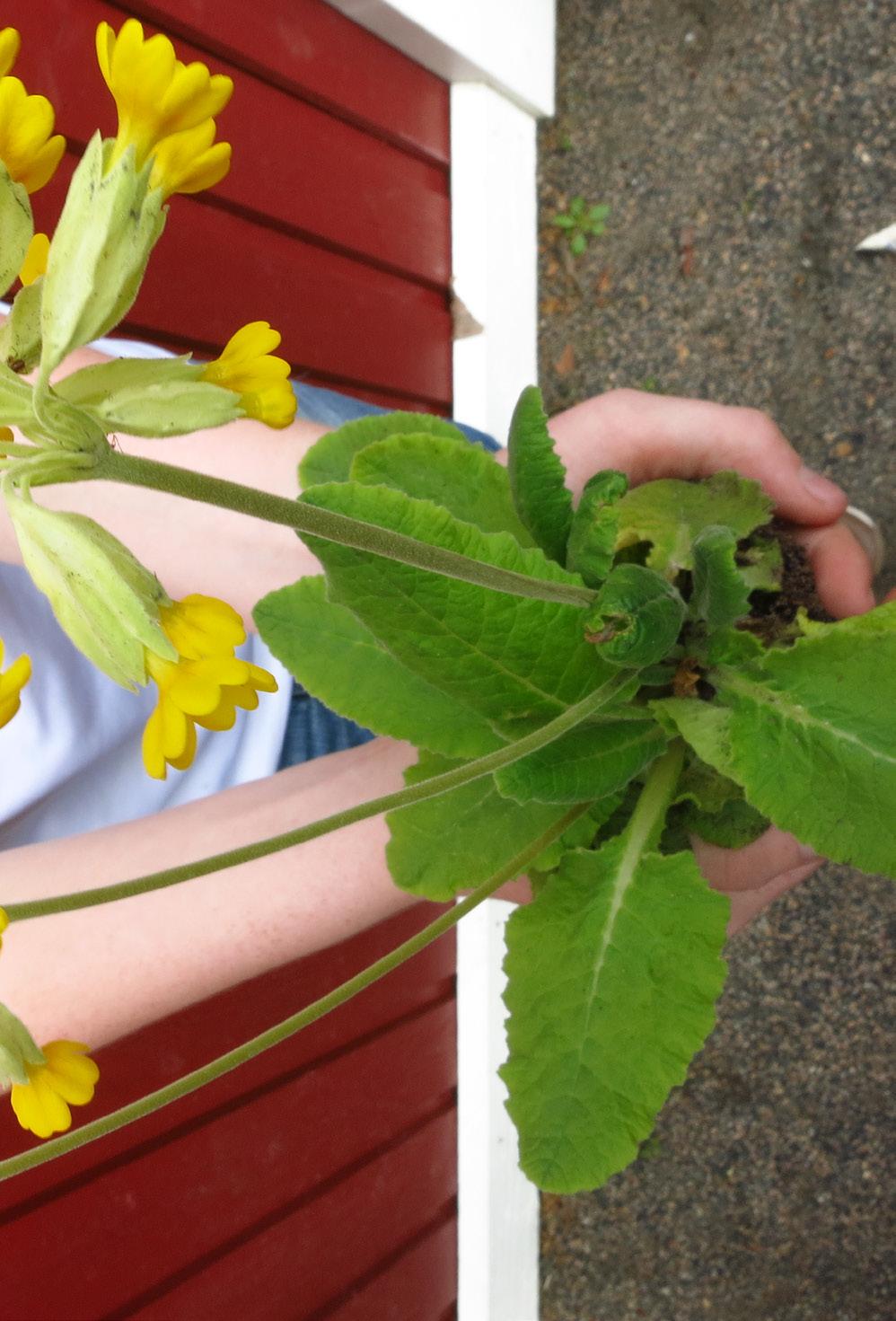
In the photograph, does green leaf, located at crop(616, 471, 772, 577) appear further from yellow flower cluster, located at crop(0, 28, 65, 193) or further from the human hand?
yellow flower cluster, located at crop(0, 28, 65, 193)

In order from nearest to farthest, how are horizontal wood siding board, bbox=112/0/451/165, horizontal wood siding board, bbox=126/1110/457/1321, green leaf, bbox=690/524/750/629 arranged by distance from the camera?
green leaf, bbox=690/524/750/629
horizontal wood siding board, bbox=112/0/451/165
horizontal wood siding board, bbox=126/1110/457/1321

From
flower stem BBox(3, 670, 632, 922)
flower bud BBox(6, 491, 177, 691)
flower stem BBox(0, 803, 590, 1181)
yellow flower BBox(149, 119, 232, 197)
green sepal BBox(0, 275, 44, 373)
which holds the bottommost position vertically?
flower stem BBox(0, 803, 590, 1181)

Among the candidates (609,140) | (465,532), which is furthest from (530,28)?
(465,532)

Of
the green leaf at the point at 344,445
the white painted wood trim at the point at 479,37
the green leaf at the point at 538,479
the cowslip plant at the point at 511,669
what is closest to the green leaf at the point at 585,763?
the cowslip plant at the point at 511,669

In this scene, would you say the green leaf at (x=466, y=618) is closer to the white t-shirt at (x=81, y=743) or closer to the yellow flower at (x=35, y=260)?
the yellow flower at (x=35, y=260)

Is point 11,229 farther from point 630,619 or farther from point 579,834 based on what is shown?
point 579,834

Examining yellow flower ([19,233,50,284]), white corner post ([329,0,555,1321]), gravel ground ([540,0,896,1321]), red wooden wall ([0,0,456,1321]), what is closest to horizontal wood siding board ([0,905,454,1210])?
red wooden wall ([0,0,456,1321])

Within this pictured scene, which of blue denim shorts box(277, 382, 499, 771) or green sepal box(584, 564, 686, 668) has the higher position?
green sepal box(584, 564, 686, 668)

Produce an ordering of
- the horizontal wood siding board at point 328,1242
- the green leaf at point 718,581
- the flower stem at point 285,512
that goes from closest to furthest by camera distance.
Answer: the flower stem at point 285,512
the green leaf at point 718,581
the horizontal wood siding board at point 328,1242
